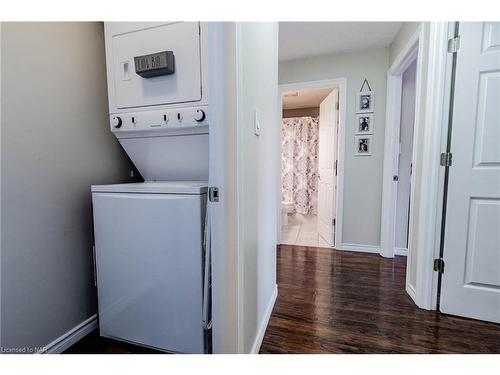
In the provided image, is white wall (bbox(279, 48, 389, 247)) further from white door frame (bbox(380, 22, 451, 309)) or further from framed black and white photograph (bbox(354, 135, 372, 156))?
white door frame (bbox(380, 22, 451, 309))

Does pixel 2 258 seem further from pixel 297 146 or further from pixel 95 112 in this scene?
pixel 297 146

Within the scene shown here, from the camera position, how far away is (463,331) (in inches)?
56.7

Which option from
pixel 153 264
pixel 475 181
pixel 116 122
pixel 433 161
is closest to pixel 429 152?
pixel 433 161

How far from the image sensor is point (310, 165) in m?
5.05

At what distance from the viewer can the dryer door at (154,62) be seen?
3.94ft

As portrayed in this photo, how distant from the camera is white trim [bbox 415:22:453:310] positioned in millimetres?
1546

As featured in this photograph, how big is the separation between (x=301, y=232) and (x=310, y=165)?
183cm

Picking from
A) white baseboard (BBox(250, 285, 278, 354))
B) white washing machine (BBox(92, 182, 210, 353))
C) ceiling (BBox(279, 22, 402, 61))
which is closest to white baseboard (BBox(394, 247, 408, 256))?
white baseboard (BBox(250, 285, 278, 354))

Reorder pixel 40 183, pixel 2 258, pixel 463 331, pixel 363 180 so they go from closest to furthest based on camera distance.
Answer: pixel 2 258
pixel 40 183
pixel 463 331
pixel 363 180

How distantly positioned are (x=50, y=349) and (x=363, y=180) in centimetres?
296

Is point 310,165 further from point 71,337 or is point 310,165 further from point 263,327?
point 71,337

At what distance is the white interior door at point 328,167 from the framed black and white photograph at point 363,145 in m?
0.26

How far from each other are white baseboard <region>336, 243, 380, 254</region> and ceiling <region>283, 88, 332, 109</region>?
228 cm
